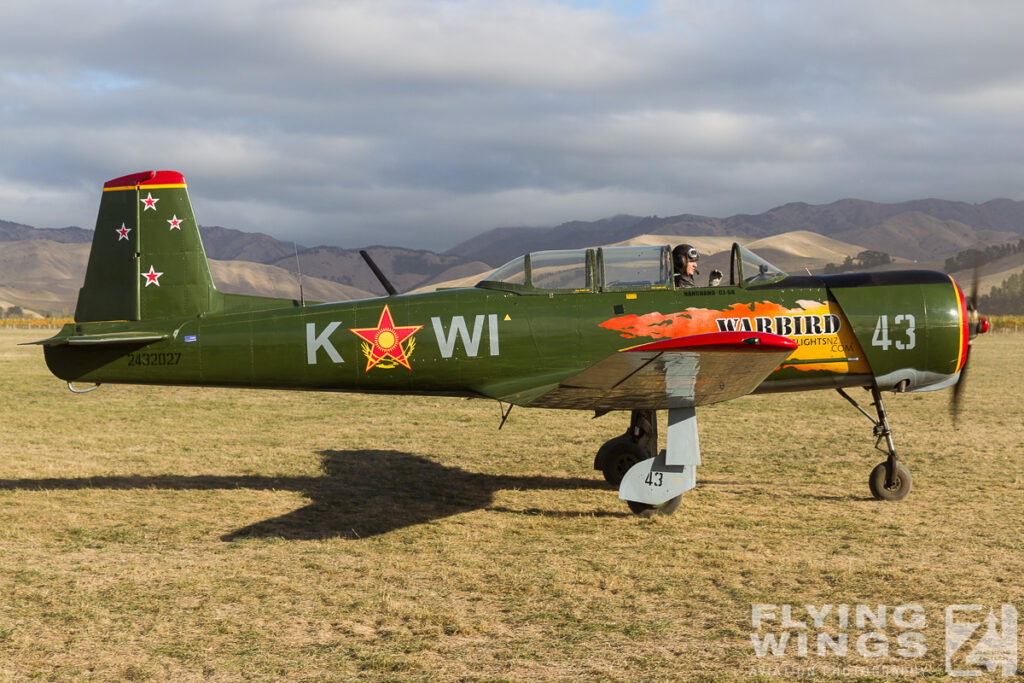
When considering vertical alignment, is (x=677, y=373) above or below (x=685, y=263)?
below

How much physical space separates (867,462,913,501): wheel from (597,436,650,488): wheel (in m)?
2.66

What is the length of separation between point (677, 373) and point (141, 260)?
650cm

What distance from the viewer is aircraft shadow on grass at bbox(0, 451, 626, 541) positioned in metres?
7.86

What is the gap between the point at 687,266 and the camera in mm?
8656

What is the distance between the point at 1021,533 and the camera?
7199 millimetres

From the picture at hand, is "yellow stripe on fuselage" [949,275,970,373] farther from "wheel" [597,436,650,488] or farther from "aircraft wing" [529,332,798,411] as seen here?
"wheel" [597,436,650,488]

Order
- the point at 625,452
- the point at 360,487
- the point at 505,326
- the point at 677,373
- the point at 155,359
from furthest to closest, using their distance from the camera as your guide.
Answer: the point at 625,452
the point at 360,487
the point at 155,359
the point at 505,326
the point at 677,373

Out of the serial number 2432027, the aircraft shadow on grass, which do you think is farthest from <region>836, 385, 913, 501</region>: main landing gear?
the serial number 2432027

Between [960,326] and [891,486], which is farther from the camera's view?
[891,486]

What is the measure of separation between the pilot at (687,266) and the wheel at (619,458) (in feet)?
7.90

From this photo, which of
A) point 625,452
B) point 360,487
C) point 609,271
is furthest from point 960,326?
point 360,487

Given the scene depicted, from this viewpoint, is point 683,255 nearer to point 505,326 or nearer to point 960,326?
point 505,326

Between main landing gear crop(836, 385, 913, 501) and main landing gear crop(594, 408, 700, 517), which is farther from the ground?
main landing gear crop(594, 408, 700, 517)

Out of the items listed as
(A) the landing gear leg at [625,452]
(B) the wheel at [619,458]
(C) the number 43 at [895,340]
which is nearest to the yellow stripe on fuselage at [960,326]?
(C) the number 43 at [895,340]
